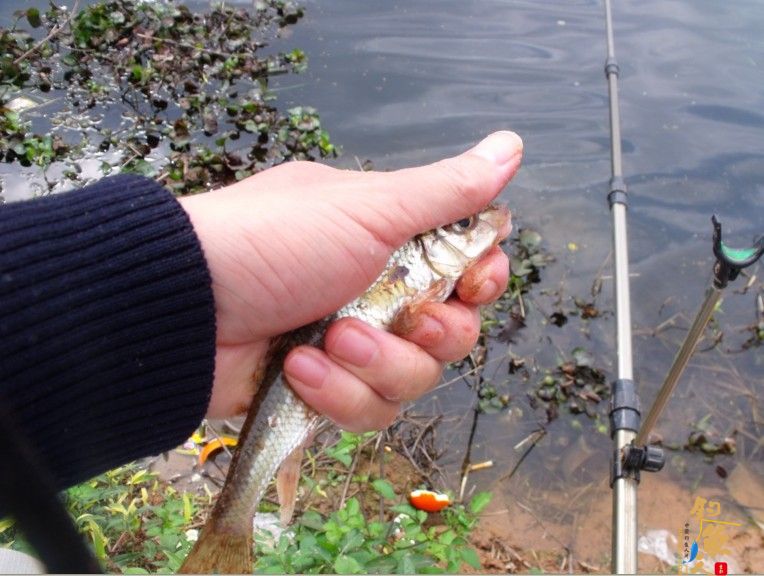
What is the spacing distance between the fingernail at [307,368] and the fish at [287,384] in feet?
0.15

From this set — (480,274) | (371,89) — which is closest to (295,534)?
(480,274)

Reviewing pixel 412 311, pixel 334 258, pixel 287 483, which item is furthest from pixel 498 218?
pixel 287 483

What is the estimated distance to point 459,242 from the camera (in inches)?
96.3

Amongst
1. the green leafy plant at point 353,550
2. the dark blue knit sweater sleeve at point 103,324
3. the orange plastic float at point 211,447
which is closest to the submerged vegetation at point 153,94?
the orange plastic float at point 211,447

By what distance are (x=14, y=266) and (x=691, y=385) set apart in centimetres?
461

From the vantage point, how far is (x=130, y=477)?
382cm

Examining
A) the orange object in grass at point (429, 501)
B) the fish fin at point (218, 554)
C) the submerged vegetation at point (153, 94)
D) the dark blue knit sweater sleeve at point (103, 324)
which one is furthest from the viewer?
the submerged vegetation at point (153, 94)

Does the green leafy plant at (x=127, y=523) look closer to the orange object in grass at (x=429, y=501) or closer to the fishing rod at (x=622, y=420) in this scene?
the orange object in grass at (x=429, y=501)

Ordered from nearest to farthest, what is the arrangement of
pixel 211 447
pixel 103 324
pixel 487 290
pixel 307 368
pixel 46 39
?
pixel 103 324, pixel 307 368, pixel 487 290, pixel 211 447, pixel 46 39

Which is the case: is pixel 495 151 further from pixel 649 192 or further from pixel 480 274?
pixel 649 192

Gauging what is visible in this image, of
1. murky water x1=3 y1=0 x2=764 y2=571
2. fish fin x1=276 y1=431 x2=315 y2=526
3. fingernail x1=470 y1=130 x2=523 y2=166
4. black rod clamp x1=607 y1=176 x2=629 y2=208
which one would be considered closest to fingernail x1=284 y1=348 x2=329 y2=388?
fish fin x1=276 y1=431 x2=315 y2=526

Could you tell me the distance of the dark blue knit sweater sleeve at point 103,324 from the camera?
180 centimetres

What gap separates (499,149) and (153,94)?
5.56 metres

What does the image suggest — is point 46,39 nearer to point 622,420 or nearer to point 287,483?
point 287,483
